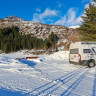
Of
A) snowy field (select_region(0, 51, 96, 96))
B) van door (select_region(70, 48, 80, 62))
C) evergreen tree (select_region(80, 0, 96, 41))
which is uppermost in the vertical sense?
evergreen tree (select_region(80, 0, 96, 41))

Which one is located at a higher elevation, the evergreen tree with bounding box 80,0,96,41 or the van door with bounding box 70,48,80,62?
the evergreen tree with bounding box 80,0,96,41

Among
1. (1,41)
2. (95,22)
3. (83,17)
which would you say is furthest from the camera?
(1,41)

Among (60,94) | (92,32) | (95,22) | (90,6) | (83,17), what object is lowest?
(60,94)


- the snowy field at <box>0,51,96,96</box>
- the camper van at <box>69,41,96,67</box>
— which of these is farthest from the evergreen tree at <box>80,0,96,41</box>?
the snowy field at <box>0,51,96,96</box>

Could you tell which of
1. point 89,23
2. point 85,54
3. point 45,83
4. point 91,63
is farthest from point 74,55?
point 89,23

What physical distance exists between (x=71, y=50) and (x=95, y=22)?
36.5ft

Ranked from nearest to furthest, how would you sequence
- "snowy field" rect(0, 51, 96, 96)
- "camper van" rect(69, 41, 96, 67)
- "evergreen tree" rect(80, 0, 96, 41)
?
"snowy field" rect(0, 51, 96, 96) → "camper van" rect(69, 41, 96, 67) → "evergreen tree" rect(80, 0, 96, 41)

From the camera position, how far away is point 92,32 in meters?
19.8

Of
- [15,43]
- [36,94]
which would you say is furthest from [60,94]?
[15,43]

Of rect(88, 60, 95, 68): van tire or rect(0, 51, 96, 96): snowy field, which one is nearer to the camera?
rect(0, 51, 96, 96): snowy field

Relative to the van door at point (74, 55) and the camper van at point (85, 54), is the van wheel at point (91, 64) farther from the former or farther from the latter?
the van door at point (74, 55)

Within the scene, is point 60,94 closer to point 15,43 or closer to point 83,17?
point 83,17

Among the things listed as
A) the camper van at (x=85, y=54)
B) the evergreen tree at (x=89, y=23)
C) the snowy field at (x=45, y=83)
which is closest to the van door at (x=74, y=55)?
the camper van at (x=85, y=54)

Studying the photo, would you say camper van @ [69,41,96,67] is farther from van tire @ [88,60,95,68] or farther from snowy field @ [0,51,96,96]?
snowy field @ [0,51,96,96]
